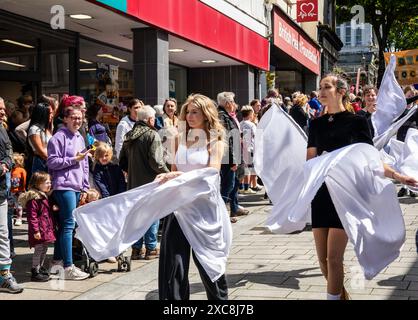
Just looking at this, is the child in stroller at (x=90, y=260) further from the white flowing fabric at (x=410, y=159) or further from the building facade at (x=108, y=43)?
the building facade at (x=108, y=43)

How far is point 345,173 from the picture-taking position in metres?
4.66

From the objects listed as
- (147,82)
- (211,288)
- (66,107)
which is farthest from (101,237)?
(147,82)

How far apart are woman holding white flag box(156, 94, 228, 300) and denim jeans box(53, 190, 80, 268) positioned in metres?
1.93

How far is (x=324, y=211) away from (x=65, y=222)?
9.23 ft

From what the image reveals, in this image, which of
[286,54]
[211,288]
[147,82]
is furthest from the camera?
[286,54]

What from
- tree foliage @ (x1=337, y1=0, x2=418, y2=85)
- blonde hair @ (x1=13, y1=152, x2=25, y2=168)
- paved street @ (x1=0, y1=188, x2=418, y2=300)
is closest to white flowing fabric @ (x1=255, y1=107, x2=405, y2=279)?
paved street @ (x1=0, y1=188, x2=418, y2=300)

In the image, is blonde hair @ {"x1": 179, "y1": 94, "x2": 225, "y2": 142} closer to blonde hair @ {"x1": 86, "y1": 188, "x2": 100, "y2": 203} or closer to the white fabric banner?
the white fabric banner

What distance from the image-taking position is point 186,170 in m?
4.67

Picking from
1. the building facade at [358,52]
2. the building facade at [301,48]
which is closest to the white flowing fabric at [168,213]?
the building facade at [301,48]

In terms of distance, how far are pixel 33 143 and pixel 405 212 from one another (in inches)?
248

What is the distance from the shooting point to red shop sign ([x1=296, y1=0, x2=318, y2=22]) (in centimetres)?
2428

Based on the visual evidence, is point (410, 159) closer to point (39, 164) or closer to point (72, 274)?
point (72, 274)

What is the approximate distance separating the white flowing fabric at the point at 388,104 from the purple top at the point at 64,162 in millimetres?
3182
